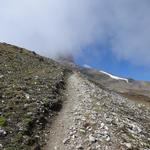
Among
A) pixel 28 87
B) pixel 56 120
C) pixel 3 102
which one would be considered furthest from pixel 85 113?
pixel 28 87

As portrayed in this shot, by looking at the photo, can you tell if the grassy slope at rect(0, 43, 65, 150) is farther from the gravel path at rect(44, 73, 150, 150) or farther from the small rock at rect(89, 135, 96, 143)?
the small rock at rect(89, 135, 96, 143)

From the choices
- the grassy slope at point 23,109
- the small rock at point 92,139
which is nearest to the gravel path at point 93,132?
the small rock at point 92,139

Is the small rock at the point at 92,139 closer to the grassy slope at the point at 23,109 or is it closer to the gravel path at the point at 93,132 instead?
the gravel path at the point at 93,132

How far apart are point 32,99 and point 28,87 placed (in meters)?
4.98

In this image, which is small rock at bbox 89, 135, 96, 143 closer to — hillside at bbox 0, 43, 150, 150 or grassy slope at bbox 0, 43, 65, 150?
hillside at bbox 0, 43, 150, 150

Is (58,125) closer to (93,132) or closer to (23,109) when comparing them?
(23,109)

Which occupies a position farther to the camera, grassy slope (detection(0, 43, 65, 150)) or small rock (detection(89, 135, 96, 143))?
small rock (detection(89, 135, 96, 143))

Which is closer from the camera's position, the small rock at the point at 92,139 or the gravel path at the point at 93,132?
the gravel path at the point at 93,132

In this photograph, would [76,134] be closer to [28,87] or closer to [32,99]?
[32,99]

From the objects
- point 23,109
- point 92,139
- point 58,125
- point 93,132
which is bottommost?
point 92,139

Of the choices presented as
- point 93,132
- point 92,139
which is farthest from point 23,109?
point 92,139

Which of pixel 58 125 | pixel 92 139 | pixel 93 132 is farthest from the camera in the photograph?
pixel 58 125

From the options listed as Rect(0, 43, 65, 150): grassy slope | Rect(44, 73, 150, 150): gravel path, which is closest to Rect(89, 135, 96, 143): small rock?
Rect(44, 73, 150, 150): gravel path

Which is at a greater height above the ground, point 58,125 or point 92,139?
point 58,125
